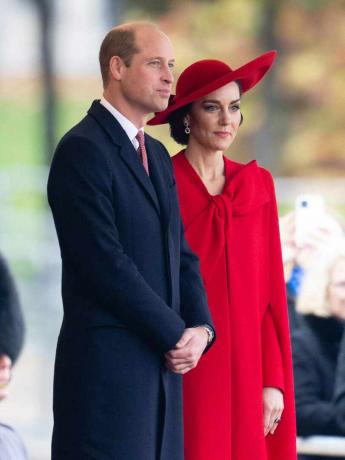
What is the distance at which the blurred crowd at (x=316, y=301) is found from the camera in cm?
342

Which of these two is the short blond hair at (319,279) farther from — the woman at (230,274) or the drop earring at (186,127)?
the drop earring at (186,127)

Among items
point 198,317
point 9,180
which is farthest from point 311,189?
point 198,317

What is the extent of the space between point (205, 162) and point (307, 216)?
111 cm

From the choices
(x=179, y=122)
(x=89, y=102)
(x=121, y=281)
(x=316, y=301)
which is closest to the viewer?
(x=121, y=281)

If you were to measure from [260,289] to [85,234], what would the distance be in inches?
21.5

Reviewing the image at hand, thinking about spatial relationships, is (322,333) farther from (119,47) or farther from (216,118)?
(119,47)

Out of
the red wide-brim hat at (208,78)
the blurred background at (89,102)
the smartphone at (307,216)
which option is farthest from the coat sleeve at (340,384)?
the red wide-brim hat at (208,78)

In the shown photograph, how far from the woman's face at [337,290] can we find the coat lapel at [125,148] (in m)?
1.46

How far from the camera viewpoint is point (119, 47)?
6.98ft

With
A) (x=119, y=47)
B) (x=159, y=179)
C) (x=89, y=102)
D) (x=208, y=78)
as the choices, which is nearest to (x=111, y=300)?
(x=159, y=179)

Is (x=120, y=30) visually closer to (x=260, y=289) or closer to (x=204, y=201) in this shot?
(x=204, y=201)

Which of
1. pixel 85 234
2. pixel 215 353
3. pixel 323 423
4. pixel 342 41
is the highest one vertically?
pixel 342 41

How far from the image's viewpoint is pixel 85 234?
2.00 m

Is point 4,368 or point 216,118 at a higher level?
point 216,118
